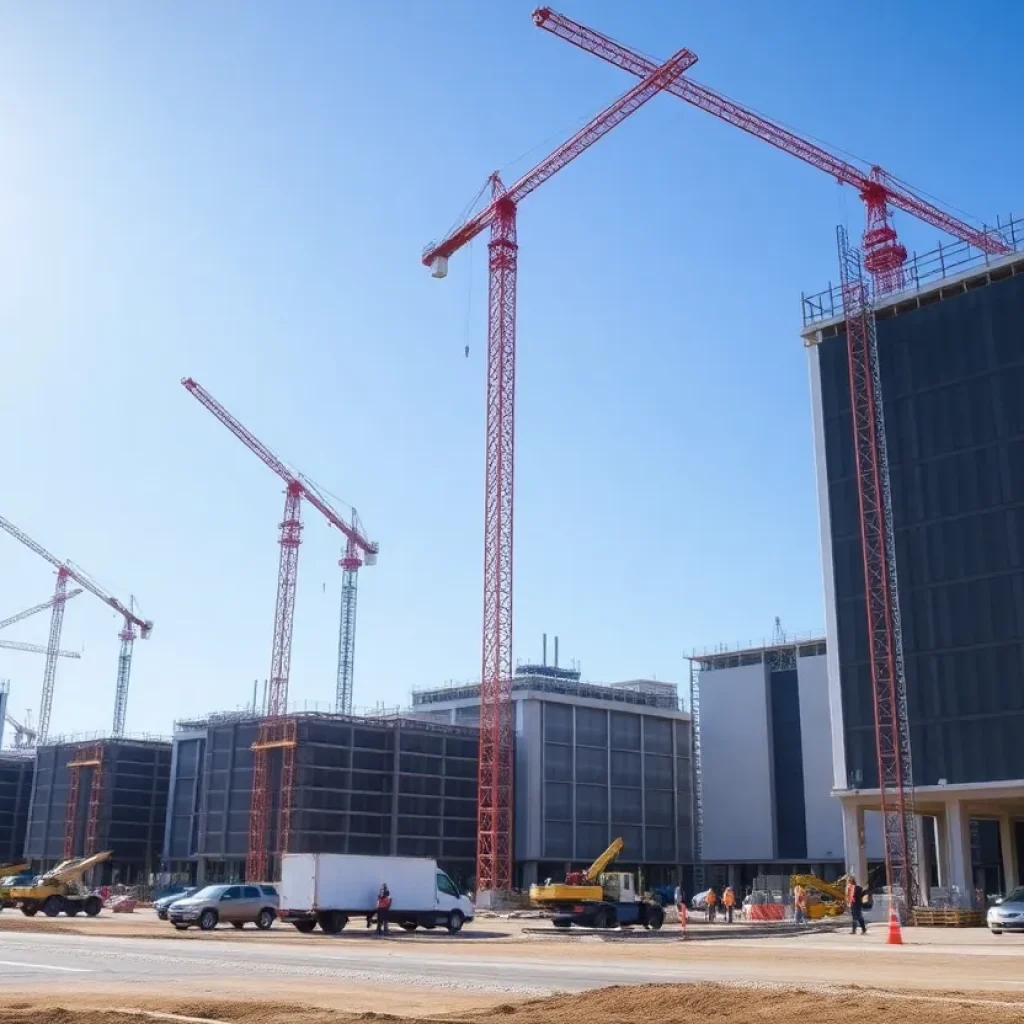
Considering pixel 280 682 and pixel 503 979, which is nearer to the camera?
pixel 503 979

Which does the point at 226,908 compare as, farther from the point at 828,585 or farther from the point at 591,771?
the point at 591,771

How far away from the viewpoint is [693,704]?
113 metres

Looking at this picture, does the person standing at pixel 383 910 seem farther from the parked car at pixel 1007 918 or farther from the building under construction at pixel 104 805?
the building under construction at pixel 104 805

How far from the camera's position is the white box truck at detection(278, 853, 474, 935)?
4672 cm

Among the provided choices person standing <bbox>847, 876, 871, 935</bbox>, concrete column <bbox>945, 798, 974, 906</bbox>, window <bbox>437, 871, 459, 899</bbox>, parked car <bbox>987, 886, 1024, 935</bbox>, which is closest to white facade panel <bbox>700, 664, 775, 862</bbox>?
concrete column <bbox>945, 798, 974, 906</bbox>

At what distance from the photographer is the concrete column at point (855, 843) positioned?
62.2 meters

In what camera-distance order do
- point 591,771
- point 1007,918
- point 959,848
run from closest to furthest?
point 1007,918, point 959,848, point 591,771

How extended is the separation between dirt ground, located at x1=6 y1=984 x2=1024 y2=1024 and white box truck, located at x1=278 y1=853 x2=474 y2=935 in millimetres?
28256

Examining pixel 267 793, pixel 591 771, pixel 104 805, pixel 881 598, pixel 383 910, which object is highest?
pixel 881 598

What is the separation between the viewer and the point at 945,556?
6188cm

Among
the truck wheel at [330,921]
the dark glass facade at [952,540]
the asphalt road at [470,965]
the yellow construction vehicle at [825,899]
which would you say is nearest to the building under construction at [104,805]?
the yellow construction vehicle at [825,899]

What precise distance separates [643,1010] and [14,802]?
414ft

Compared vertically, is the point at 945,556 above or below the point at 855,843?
above

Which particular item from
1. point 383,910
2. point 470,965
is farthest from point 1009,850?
point 470,965
